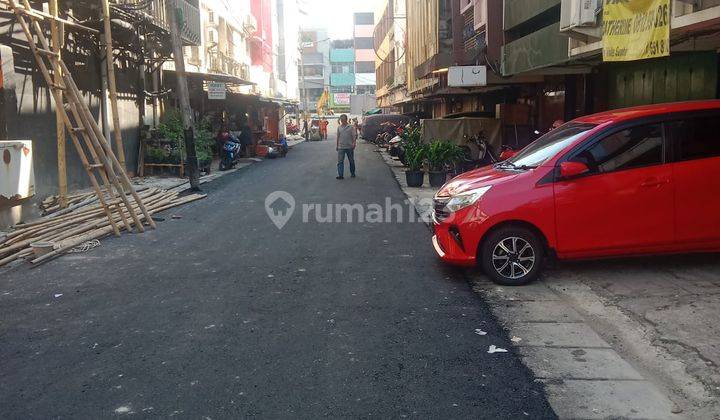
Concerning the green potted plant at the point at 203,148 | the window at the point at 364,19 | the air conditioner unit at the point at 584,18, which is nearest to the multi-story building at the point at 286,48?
the window at the point at 364,19

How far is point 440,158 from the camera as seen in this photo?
15.2m

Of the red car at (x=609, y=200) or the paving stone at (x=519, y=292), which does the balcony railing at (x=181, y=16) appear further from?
the paving stone at (x=519, y=292)

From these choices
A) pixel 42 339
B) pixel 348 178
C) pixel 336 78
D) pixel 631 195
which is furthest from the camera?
pixel 336 78

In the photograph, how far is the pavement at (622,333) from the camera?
3857mm

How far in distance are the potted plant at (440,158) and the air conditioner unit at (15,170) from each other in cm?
872

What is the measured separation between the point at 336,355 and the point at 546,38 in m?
9.86

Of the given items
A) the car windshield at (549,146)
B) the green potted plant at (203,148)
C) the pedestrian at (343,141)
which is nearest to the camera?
the car windshield at (549,146)

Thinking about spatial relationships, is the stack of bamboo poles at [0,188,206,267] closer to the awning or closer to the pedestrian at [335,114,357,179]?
the pedestrian at [335,114,357,179]

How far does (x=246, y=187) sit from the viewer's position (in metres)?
16.2

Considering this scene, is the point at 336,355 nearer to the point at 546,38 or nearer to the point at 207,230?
the point at 207,230

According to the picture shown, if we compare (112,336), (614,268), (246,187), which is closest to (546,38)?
(614,268)

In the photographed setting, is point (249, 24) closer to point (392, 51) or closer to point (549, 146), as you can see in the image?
point (392, 51)

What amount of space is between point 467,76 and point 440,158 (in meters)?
2.39

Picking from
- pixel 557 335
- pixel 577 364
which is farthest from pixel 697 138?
pixel 577 364
